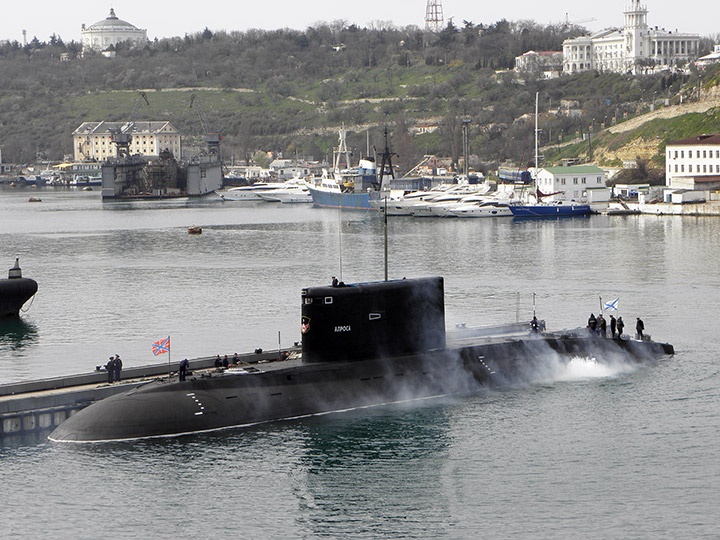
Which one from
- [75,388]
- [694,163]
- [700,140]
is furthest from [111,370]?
[700,140]

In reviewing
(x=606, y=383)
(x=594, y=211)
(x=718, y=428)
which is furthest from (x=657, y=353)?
(x=594, y=211)

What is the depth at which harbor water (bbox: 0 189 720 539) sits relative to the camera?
81.1ft

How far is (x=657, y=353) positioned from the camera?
40.0 metres

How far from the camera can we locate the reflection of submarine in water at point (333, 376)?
2919 cm

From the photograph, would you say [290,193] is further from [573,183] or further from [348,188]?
[573,183]

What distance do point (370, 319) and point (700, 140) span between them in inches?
3691

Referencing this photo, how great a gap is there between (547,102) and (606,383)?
6116 inches

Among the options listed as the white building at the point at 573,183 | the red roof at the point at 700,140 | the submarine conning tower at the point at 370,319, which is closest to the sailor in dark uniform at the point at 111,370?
the submarine conning tower at the point at 370,319

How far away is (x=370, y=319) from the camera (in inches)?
1257

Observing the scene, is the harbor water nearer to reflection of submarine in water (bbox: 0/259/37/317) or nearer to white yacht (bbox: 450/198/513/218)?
reflection of submarine in water (bbox: 0/259/37/317)

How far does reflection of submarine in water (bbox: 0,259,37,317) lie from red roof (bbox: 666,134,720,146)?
81846 millimetres

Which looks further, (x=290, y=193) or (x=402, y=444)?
(x=290, y=193)

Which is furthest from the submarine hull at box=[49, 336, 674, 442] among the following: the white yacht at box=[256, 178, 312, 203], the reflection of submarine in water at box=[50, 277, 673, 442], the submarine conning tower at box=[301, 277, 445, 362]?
the white yacht at box=[256, 178, 312, 203]

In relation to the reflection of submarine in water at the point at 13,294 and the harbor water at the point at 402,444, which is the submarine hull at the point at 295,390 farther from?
the reflection of submarine in water at the point at 13,294
